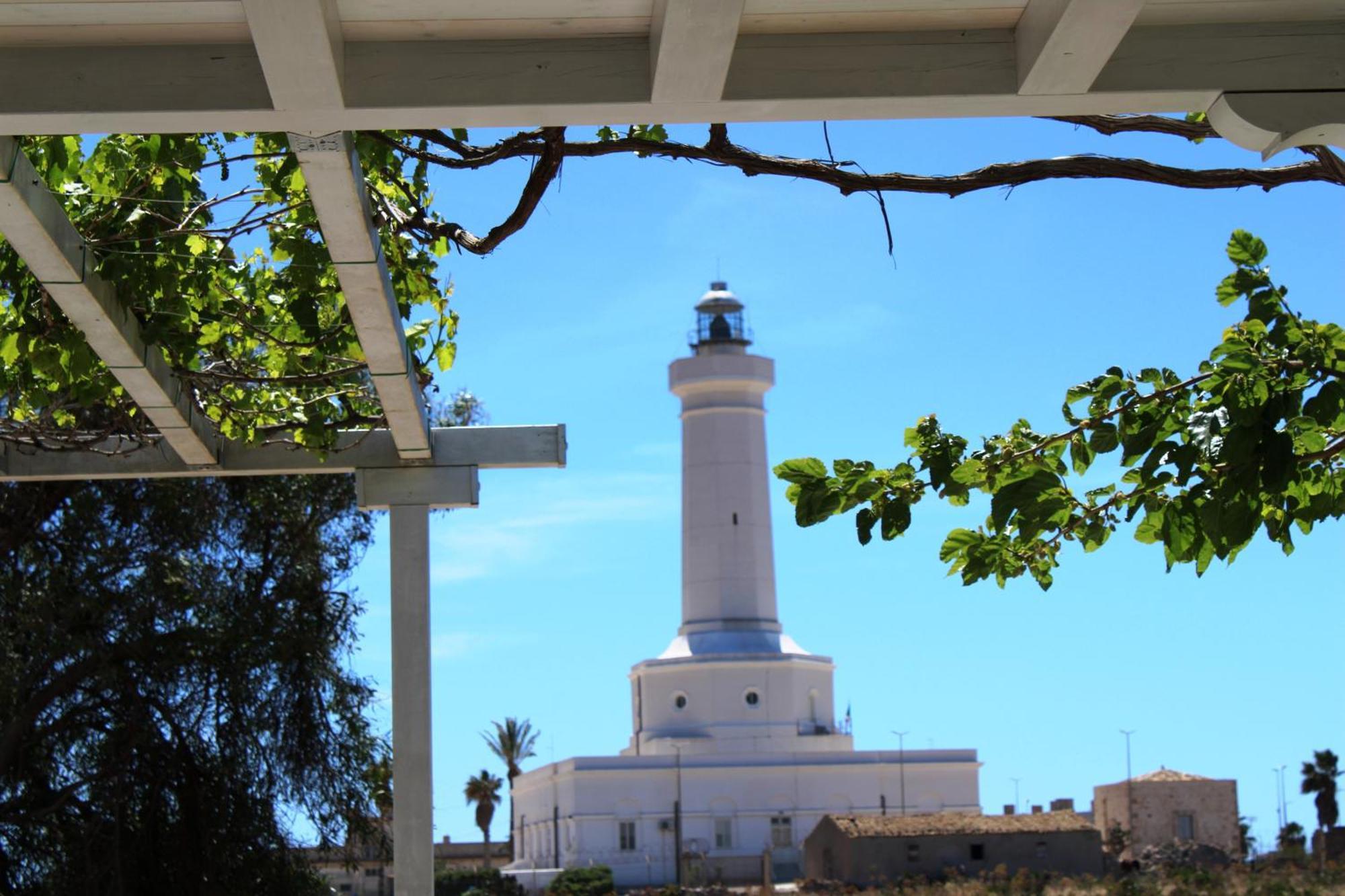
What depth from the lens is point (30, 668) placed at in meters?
14.5

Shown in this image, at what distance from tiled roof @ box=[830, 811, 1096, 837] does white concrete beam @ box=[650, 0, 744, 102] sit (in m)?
31.3

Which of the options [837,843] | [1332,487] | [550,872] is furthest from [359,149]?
[550,872]

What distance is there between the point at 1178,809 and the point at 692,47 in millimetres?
43250

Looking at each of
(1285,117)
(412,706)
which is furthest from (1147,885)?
(1285,117)

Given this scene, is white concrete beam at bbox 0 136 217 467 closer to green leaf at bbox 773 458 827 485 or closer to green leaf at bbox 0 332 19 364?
green leaf at bbox 0 332 19 364

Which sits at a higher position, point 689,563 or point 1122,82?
point 689,563

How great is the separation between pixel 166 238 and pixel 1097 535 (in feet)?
12.0

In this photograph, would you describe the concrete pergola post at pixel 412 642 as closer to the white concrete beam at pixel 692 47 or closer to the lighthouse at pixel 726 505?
the white concrete beam at pixel 692 47

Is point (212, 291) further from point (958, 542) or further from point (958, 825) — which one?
point (958, 825)

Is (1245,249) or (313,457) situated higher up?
(313,457)

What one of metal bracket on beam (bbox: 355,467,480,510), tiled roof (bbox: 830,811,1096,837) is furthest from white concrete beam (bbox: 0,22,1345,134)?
tiled roof (bbox: 830,811,1096,837)

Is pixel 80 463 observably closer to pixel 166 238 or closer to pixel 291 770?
pixel 166 238

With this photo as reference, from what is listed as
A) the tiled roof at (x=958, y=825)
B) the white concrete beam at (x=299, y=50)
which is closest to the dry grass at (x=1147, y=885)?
the tiled roof at (x=958, y=825)

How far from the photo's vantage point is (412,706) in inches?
331
